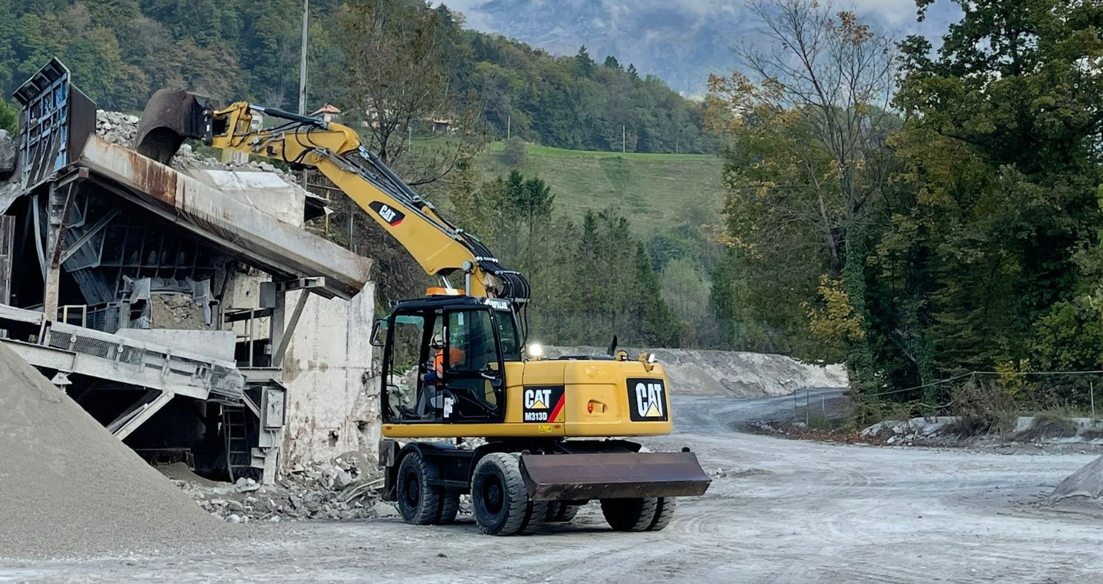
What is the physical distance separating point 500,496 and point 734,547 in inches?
112

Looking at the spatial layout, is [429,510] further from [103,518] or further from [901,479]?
[901,479]

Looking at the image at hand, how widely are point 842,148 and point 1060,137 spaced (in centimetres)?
847

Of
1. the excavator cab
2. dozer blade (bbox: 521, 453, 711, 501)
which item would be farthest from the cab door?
dozer blade (bbox: 521, 453, 711, 501)

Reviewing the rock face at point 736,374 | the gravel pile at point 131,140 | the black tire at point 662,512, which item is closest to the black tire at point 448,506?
the black tire at point 662,512

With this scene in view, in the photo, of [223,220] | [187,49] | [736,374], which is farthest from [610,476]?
[187,49]

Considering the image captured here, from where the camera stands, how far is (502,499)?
47.8 feet

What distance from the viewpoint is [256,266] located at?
80.5 feet

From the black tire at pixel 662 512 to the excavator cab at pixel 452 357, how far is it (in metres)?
2.23

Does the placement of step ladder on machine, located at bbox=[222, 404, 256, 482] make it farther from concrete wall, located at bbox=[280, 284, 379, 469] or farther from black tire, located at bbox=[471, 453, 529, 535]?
black tire, located at bbox=[471, 453, 529, 535]

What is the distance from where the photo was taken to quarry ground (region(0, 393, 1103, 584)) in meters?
11.2

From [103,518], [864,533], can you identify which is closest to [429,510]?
[103,518]

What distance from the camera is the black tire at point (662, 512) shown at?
15234 millimetres

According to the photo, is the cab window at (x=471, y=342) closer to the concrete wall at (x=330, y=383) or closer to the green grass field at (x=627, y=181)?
the concrete wall at (x=330, y=383)

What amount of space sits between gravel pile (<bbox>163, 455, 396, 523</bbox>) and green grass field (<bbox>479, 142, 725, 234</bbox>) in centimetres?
11453
